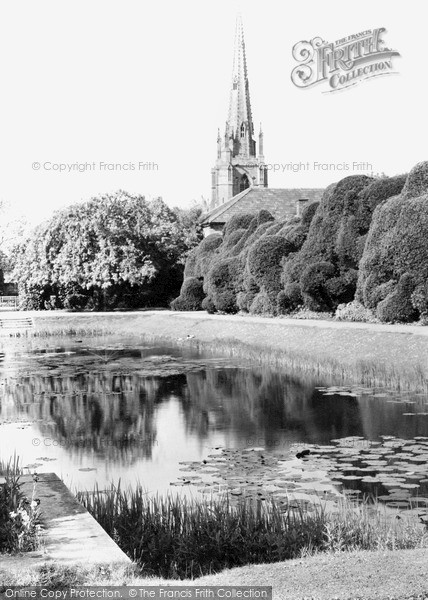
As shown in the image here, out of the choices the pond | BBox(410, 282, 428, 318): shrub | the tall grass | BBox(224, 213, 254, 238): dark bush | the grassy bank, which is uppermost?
BBox(224, 213, 254, 238): dark bush

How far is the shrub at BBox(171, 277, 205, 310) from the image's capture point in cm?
4884

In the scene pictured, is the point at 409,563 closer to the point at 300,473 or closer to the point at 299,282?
the point at 300,473

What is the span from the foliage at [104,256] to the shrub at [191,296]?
472 centimetres

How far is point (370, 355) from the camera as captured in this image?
73.7 feet

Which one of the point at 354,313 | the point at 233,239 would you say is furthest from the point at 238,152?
the point at 354,313

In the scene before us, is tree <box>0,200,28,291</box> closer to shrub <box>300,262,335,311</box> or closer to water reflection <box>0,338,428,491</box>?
shrub <box>300,262,335,311</box>

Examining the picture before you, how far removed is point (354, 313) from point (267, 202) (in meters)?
31.6

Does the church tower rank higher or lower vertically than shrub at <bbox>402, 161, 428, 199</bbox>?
higher

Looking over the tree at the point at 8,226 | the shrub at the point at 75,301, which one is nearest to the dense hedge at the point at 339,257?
the shrub at the point at 75,301

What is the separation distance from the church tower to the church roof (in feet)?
152

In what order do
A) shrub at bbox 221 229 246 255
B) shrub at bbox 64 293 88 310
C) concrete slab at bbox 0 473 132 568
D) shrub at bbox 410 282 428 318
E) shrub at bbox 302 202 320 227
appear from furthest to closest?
shrub at bbox 64 293 88 310
shrub at bbox 221 229 246 255
shrub at bbox 302 202 320 227
shrub at bbox 410 282 428 318
concrete slab at bbox 0 473 132 568

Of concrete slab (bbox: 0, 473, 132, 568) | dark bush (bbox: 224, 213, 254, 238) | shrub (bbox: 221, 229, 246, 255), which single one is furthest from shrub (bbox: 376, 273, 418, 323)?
dark bush (bbox: 224, 213, 254, 238)

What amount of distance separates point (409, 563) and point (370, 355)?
54.2 ft

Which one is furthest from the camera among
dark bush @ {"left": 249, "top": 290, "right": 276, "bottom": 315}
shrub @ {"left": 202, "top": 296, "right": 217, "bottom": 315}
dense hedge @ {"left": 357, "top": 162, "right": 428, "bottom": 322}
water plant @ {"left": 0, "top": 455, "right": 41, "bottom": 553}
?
shrub @ {"left": 202, "top": 296, "right": 217, "bottom": 315}
